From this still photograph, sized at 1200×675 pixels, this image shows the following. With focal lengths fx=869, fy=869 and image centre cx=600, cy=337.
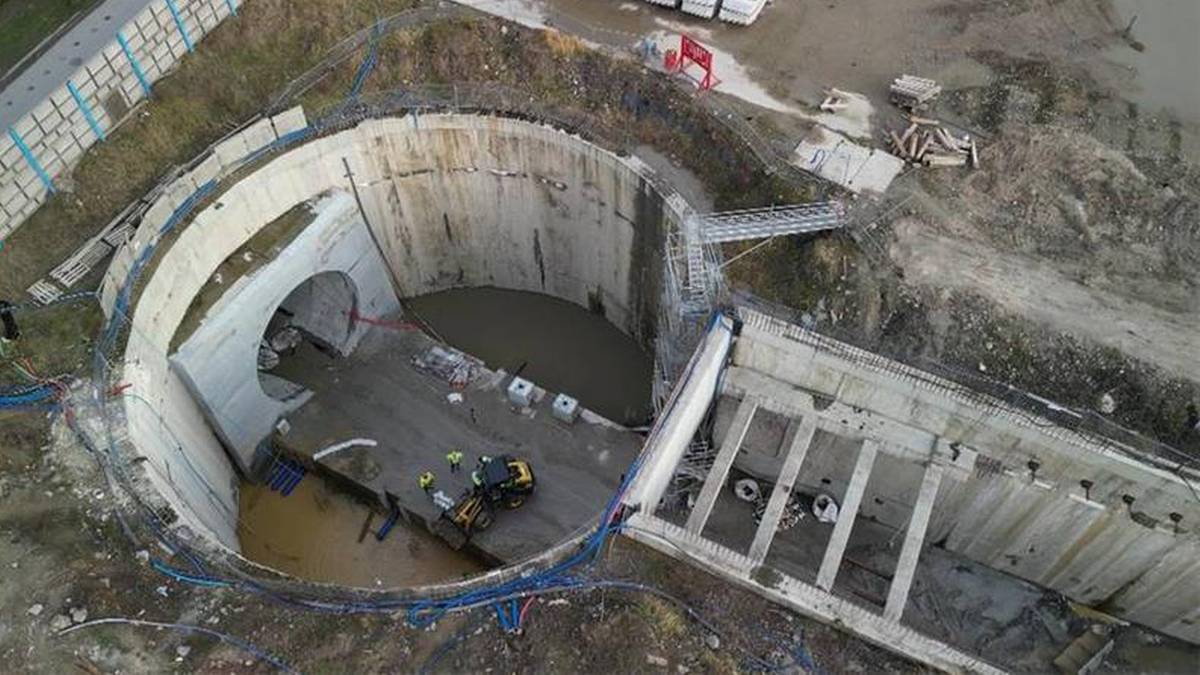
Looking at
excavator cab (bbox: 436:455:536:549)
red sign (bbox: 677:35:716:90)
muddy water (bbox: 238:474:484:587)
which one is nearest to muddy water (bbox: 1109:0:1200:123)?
red sign (bbox: 677:35:716:90)

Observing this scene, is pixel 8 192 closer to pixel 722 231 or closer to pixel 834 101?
pixel 722 231

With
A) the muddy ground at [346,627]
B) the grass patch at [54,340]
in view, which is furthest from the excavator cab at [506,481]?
the grass patch at [54,340]

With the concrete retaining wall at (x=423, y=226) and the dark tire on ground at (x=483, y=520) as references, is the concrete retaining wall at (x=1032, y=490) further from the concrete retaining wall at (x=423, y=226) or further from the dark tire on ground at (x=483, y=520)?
the dark tire on ground at (x=483, y=520)

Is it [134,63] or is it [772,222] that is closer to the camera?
[772,222]

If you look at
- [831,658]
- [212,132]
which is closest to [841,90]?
[831,658]

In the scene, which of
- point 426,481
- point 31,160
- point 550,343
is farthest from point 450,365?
point 31,160

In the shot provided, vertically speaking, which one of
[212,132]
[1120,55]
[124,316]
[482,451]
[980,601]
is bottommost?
[980,601]

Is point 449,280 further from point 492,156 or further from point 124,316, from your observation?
point 124,316
